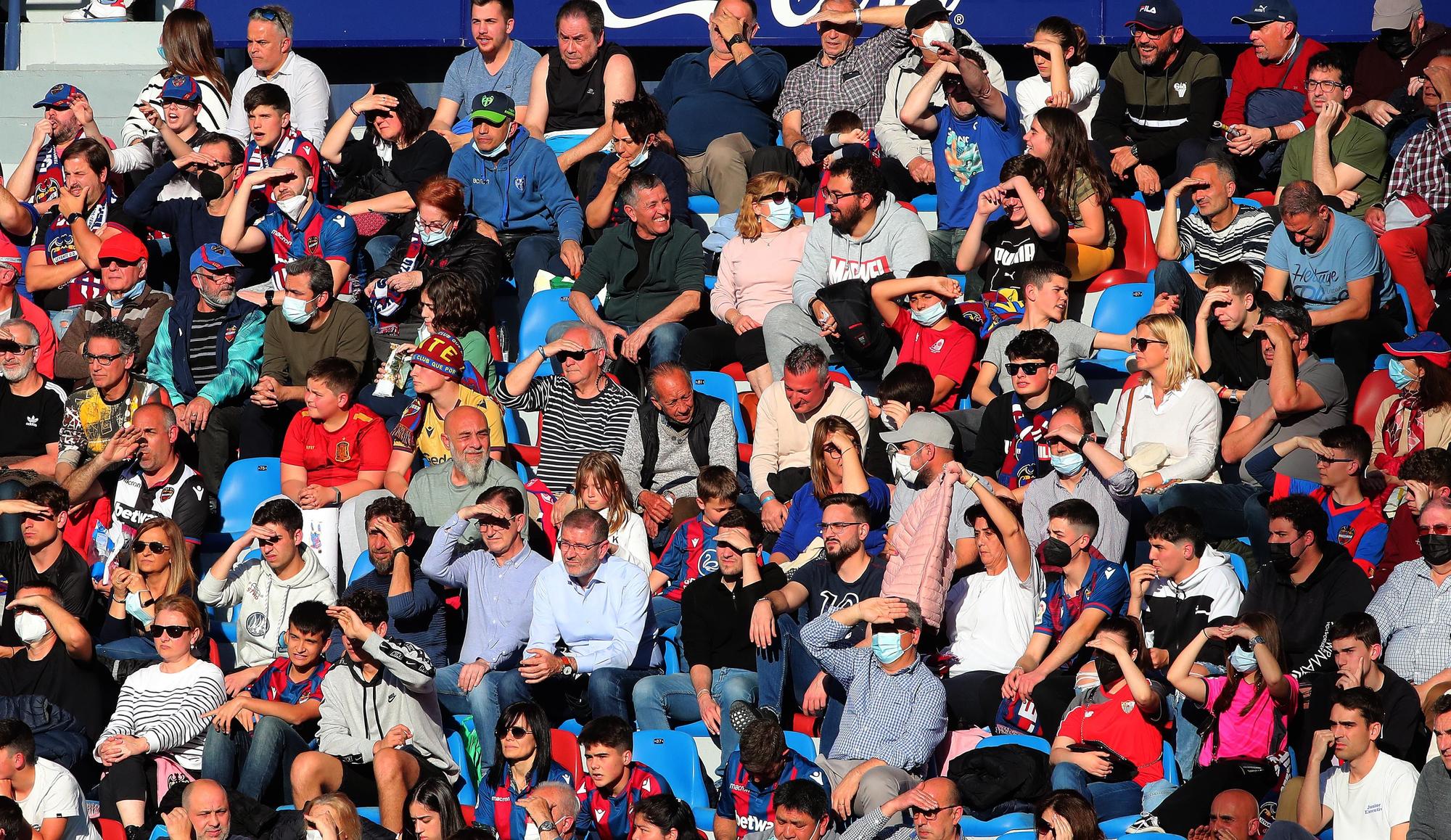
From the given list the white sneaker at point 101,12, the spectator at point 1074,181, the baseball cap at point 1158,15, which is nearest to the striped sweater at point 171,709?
the spectator at point 1074,181

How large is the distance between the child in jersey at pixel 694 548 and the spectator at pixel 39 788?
250cm

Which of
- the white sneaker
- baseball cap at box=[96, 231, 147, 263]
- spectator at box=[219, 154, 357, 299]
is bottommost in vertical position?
baseball cap at box=[96, 231, 147, 263]

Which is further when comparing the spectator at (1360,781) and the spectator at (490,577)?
the spectator at (490,577)

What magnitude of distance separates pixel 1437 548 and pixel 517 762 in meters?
3.76

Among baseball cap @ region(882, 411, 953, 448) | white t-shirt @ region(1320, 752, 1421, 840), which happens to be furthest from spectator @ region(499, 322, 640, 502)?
white t-shirt @ region(1320, 752, 1421, 840)

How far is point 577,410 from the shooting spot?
981 centimetres

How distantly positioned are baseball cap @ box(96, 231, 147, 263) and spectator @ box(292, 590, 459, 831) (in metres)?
3.07

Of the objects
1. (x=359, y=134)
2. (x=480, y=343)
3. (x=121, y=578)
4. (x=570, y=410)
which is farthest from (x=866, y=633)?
(x=359, y=134)

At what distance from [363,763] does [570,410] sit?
2.11 metres

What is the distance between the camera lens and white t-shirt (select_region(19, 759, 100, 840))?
834 centimetres

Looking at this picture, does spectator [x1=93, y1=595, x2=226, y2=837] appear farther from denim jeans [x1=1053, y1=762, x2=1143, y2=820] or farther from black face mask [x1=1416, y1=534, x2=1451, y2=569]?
black face mask [x1=1416, y1=534, x2=1451, y2=569]

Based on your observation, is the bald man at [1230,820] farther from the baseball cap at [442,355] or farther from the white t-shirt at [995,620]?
the baseball cap at [442,355]

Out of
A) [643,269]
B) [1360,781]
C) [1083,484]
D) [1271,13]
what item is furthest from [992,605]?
[1271,13]

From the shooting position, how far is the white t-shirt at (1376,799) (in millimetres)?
7711
